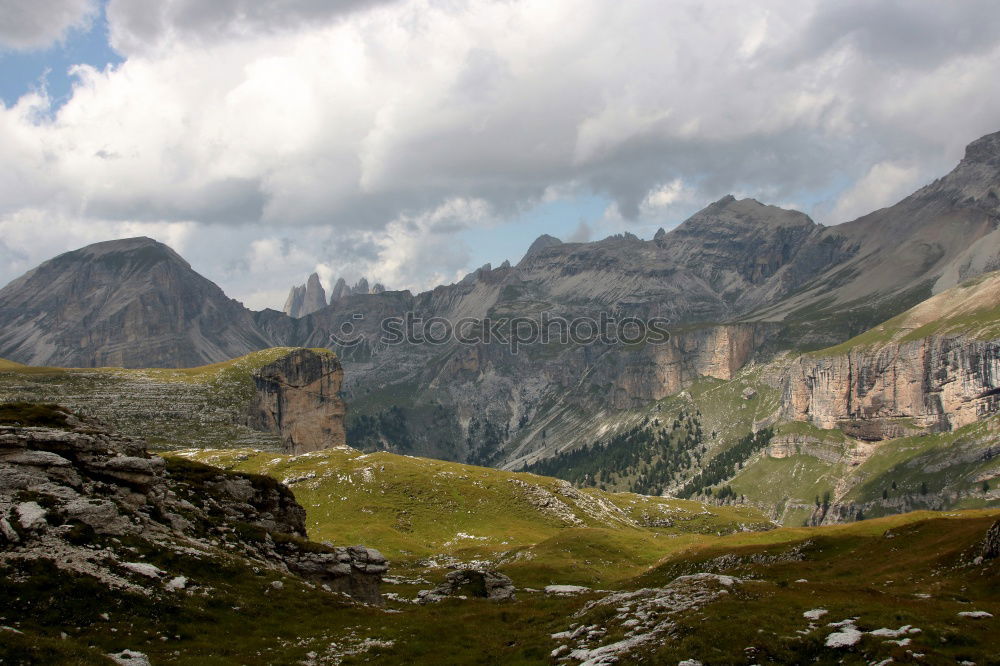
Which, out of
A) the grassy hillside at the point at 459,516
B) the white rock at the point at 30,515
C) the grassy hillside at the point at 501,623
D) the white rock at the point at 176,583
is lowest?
the grassy hillside at the point at 459,516

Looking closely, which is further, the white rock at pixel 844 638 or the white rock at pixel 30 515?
the white rock at pixel 30 515

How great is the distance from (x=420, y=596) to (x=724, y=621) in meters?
40.1

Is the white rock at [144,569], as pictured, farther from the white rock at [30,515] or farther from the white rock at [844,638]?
the white rock at [844,638]

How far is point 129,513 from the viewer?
44156 millimetres

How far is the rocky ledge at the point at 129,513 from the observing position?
125ft

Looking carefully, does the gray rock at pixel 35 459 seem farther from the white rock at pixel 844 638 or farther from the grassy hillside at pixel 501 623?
the white rock at pixel 844 638

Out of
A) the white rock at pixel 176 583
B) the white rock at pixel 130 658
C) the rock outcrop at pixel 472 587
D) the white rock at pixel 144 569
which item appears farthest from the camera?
the rock outcrop at pixel 472 587

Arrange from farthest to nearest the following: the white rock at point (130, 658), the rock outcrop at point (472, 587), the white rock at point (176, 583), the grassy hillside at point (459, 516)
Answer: the grassy hillside at point (459, 516), the rock outcrop at point (472, 587), the white rock at point (176, 583), the white rock at point (130, 658)

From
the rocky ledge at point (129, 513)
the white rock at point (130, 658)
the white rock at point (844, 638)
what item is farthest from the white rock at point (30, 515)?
the white rock at point (844, 638)

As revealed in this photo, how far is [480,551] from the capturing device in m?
115

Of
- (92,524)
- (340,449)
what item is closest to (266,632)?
(92,524)

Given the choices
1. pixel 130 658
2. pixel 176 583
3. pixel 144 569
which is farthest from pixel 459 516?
pixel 130 658

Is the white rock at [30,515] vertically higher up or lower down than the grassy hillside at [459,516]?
higher up

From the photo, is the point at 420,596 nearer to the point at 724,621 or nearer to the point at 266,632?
the point at 266,632
